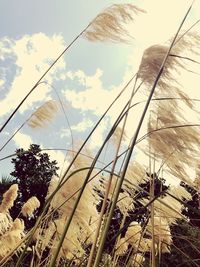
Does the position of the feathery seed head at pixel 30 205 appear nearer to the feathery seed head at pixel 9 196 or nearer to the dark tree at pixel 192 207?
the feathery seed head at pixel 9 196

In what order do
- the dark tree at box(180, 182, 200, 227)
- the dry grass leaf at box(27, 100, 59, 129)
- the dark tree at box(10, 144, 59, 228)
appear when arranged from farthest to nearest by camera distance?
the dark tree at box(10, 144, 59, 228)
the dry grass leaf at box(27, 100, 59, 129)
the dark tree at box(180, 182, 200, 227)

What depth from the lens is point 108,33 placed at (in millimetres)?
2594

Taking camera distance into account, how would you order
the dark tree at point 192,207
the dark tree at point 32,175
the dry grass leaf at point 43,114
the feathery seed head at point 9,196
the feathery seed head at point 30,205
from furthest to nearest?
the dark tree at point 32,175 < the feathery seed head at point 30,205 < the feathery seed head at point 9,196 < the dry grass leaf at point 43,114 < the dark tree at point 192,207

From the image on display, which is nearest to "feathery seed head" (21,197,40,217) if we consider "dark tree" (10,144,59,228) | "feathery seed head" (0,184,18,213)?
"feathery seed head" (0,184,18,213)

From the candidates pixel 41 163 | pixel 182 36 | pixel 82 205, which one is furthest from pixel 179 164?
pixel 41 163

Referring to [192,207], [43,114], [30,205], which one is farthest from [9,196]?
[192,207]

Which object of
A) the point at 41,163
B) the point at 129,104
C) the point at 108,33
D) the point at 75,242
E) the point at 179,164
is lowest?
the point at 75,242

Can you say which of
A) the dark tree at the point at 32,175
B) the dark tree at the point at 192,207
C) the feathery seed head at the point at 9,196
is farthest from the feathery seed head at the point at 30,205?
the dark tree at the point at 32,175

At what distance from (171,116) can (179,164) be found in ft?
0.85

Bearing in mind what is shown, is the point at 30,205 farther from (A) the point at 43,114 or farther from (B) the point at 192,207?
(B) the point at 192,207

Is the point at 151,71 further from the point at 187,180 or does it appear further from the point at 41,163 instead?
the point at 41,163

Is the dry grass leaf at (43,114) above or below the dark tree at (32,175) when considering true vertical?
below

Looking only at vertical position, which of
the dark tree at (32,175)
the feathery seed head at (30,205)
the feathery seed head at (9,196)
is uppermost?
the dark tree at (32,175)

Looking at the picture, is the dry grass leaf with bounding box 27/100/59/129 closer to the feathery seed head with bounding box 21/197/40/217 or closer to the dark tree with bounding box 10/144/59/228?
the feathery seed head with bounding box 21/197/40/217
